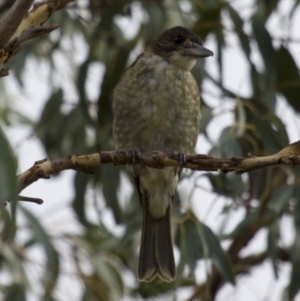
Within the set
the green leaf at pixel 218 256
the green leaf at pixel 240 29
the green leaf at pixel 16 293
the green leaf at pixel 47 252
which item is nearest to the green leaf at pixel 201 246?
the green leaf at pixel 218 256

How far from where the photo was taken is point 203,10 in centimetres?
427

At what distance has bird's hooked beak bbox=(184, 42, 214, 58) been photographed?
3.64m

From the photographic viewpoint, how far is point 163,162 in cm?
251

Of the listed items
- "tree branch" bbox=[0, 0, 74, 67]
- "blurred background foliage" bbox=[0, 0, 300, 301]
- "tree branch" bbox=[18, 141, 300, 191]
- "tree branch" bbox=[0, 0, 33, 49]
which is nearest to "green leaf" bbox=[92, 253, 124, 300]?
"blurred background foliage" bbox=[0, 0, 300, 301]

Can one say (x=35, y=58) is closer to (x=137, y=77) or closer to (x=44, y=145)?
(x=44, y=145)

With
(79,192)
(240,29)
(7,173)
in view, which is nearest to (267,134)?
(240,29)

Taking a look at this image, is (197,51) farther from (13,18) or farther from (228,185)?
(13,18)

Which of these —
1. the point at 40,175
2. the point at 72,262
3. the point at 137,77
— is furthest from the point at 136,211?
the point at 40,175

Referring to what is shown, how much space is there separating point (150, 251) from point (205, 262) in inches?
13.1

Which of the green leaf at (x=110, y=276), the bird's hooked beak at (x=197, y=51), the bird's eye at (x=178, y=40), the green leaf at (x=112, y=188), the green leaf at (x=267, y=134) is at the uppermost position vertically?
the bird's eye at (x=178, y=40)

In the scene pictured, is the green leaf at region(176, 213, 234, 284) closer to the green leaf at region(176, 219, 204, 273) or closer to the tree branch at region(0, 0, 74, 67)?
the green leaf at region(176, 219, 204, 273)

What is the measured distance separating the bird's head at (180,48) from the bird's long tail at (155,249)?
568mm

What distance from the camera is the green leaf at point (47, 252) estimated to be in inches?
144

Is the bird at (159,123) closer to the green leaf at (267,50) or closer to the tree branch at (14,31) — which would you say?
the green leaf at (267,50)
